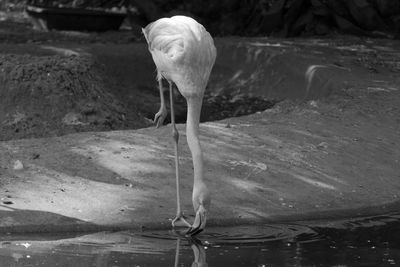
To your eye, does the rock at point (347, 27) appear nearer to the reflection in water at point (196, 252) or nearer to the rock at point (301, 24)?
→ the rock at point (301, 24)

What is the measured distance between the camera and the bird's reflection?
5819 mm

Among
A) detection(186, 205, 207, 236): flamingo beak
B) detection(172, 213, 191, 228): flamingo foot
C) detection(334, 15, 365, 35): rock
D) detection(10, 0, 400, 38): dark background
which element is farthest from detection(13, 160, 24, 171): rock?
detection(334, 15, 365, 35): rock

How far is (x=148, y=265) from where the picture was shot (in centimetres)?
567

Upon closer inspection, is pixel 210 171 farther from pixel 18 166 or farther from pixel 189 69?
pixel 18 166

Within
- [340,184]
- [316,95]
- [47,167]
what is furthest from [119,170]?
[316,95]

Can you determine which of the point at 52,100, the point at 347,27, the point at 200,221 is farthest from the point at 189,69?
the point at 347,27

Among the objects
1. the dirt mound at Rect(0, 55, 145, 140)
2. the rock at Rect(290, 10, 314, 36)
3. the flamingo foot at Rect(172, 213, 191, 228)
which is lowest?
the rock at Rect(290, 10, 314, 36)

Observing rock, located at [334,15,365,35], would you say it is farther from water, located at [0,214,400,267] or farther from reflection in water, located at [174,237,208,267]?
reflection in water, located at [174,237,208,267]

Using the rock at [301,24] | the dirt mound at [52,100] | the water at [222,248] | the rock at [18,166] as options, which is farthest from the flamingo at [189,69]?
the rock at [301,24]

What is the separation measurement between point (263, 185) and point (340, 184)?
27.5 inches

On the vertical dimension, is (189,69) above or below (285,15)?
above

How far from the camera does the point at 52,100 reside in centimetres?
971

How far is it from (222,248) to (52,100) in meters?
4.05

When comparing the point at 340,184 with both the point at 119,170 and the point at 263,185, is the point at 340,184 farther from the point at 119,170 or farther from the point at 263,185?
the point at 119,170
